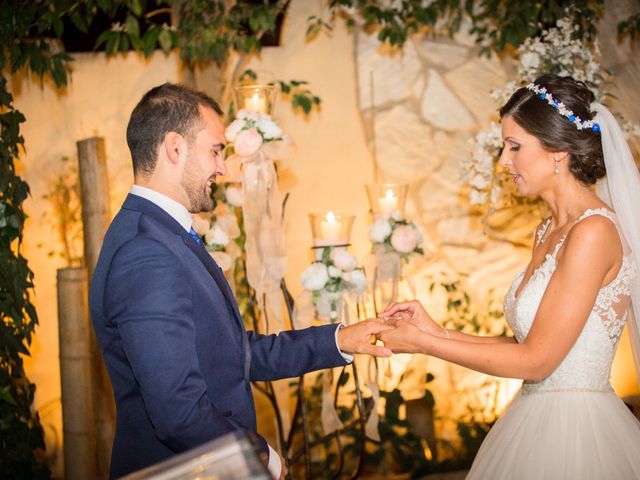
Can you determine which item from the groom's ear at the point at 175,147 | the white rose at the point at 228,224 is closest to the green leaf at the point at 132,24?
the white rose at the point at 228,224

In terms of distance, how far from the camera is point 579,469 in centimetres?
196

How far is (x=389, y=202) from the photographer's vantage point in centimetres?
322

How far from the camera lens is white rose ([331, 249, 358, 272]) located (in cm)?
301

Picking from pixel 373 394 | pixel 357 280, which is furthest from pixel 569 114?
pixel 373 394

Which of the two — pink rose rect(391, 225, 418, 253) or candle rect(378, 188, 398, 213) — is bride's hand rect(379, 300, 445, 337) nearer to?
pink rose rect(391, 225, 418, 253)

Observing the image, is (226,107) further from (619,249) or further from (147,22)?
(619,249)

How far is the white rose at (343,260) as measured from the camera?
9.89 feet

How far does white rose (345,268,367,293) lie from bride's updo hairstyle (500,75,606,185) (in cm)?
108

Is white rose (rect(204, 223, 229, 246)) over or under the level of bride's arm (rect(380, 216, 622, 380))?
over

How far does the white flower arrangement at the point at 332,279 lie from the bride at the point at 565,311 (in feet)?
2.39

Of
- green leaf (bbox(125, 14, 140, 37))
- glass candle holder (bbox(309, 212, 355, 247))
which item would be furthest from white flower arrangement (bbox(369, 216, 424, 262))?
green leaf (bbox(125, 14, 140, 37))

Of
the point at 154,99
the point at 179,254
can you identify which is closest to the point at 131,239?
the point at 179,254

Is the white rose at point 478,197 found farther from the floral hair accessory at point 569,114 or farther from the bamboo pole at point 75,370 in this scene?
the bamboo pole at point 75,370

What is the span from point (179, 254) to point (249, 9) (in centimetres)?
244
